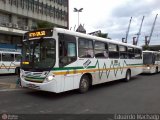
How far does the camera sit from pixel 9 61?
2280 cm

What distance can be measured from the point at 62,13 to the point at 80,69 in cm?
4246

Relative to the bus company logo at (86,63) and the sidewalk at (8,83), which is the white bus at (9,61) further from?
the bus company logo at (86,63)

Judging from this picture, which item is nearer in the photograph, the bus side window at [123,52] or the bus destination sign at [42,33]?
Result: the bus destination sign at [42,33]

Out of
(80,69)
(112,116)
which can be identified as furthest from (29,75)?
(112,116)

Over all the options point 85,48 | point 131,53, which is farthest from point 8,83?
point 131,53

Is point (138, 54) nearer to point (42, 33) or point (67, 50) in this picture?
point (67, 50)

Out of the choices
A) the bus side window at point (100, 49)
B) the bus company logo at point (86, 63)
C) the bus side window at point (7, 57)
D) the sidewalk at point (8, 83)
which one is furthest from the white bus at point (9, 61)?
the bus company logo at point (86, 63)

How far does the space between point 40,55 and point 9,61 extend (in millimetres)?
14350

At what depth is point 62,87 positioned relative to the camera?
9555mm

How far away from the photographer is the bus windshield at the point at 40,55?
30.7ft

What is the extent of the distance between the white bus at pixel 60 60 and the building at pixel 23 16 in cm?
2285

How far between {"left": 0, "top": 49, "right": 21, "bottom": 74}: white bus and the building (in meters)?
9.22

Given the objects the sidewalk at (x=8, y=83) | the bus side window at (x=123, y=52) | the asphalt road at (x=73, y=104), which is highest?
the bus side window at (x=123, y=52)

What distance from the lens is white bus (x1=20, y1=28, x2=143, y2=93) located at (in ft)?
30.6
